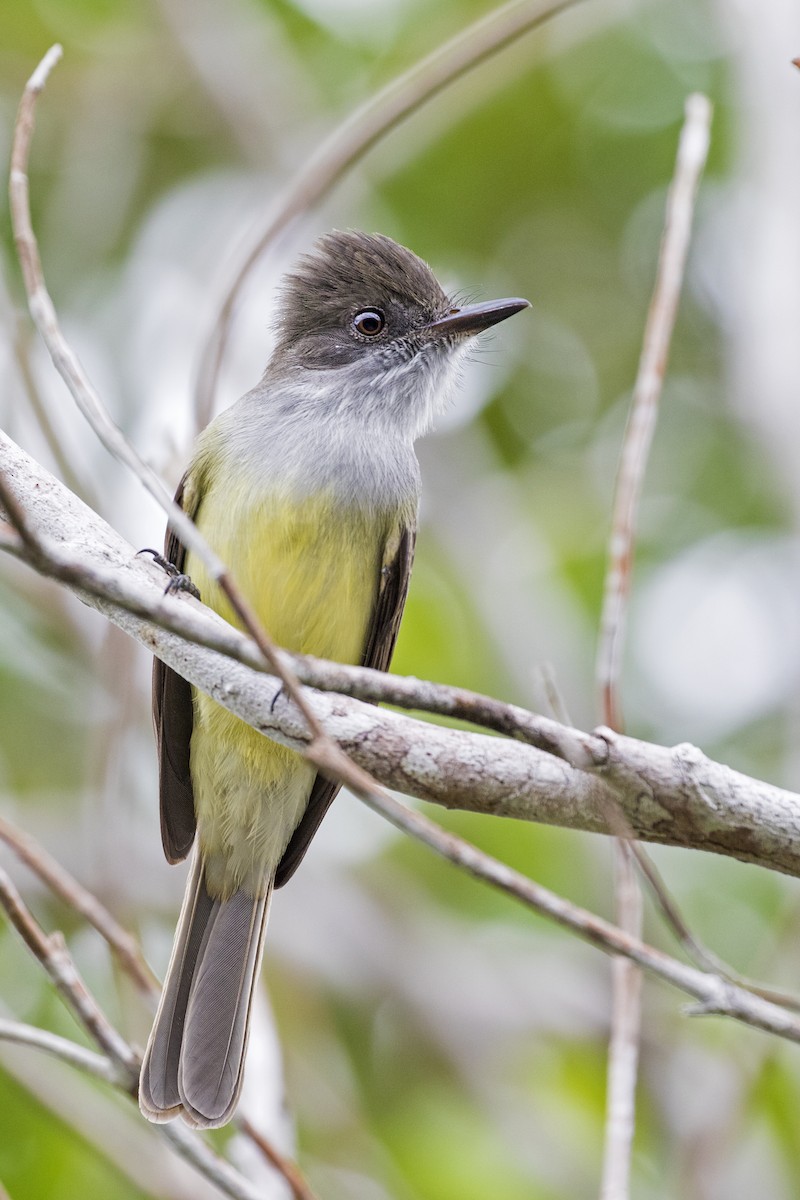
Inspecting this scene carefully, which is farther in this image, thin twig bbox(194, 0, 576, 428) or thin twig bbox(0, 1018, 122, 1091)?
thin twig bbox(194, 0, 576, 428)

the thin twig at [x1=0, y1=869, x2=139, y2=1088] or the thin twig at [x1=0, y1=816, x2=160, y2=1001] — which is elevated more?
the thin twig at [x1=0, y1=816, x2=160, y2=1001]

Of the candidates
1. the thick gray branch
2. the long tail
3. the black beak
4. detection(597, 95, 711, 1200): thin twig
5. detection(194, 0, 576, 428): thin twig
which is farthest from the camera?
the black beak

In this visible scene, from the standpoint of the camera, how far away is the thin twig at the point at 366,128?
13.6 ft

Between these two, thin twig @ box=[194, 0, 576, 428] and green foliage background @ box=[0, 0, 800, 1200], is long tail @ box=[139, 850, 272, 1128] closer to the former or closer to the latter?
green foliage background @ box=[0, 0, 800, 1200]

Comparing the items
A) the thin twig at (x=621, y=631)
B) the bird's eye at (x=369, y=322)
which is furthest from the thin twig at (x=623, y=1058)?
the bird's eye at (x=369, y=322)

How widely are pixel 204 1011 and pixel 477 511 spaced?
3.44 metres

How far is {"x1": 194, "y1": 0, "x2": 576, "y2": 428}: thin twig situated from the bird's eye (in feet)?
1.19

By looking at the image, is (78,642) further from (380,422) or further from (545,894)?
(545,894)

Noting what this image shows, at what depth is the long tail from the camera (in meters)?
3.49

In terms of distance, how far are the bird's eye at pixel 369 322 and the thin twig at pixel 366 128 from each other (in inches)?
14.3

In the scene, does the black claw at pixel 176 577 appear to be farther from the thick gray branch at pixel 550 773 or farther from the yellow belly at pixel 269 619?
the thick gray branch at pixel 550 773

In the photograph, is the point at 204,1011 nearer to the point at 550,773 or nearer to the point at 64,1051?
the point at 64,1051

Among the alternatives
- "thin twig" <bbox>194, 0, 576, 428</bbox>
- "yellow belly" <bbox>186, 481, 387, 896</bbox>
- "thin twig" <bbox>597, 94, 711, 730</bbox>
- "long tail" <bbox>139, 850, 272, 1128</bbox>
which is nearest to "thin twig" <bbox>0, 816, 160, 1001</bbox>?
"long tail" <bbox>139, 850, 272, 1128</bbox>

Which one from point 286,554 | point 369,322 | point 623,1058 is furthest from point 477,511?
point 623,1058
